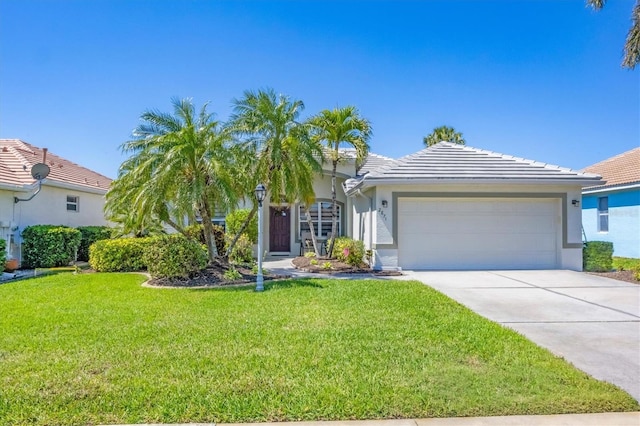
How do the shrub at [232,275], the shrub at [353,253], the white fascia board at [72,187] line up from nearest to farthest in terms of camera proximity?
the shrub at [232,275], the shrub at [353,253], the white fascia board at [72,187]

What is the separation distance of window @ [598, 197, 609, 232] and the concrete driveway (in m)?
8.84

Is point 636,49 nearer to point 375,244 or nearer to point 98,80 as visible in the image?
point 375,244

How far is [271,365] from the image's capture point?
464 cm

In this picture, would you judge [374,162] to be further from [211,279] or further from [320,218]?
[211,279]

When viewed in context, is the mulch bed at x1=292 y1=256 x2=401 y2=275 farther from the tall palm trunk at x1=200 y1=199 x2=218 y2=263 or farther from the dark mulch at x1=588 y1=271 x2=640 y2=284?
the dark mulch at x1=588 y1=271 x2=640 y2=284

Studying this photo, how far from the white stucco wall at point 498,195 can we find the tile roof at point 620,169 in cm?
363

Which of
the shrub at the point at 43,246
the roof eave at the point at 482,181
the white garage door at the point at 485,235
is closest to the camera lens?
the roof eave at the point at 482,181

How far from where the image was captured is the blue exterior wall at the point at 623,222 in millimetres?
16938

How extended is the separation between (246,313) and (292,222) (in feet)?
39.8

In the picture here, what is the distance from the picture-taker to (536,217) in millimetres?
13914

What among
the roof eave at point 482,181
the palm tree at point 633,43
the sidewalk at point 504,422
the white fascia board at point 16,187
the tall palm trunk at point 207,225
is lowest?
the sidewalk at point 504,422

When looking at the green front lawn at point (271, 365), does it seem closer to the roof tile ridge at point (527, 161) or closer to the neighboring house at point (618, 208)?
the roof tile ridge at point (527, 161)

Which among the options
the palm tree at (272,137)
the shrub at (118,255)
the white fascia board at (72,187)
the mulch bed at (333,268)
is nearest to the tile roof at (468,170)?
the palm tree at (272,137)

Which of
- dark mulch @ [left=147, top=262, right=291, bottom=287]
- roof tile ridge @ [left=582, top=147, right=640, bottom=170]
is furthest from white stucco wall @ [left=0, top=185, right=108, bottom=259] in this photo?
roof tile ridge @ [left=582, top=147, right=640, bottom=170]
